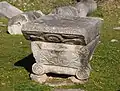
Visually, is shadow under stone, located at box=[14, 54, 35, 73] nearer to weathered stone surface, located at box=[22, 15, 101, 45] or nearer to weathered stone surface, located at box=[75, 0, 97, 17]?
weathered stone surface, located at box=[22, 15, 101, 45]

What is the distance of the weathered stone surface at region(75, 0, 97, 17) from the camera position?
50.7 ft

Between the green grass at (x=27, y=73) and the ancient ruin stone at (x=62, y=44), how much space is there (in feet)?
1.22

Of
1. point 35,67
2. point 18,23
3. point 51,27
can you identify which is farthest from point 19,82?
point 18,23

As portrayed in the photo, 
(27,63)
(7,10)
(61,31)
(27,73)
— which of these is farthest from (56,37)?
(7,10)

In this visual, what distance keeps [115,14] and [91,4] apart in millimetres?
1172

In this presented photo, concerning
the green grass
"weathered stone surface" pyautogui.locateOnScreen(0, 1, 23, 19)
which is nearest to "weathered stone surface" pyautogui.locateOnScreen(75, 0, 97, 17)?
the green grass

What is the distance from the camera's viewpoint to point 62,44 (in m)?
7.20

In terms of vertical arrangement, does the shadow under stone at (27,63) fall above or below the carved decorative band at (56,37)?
below

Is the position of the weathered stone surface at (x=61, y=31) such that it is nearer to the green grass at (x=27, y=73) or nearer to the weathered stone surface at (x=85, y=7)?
the green grass at (x=27, y=73)

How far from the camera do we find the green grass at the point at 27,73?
7449mm

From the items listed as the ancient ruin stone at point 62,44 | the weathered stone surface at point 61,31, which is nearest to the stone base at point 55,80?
the ancient ruin stone at point 62,44

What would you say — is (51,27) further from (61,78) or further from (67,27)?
(61,78)

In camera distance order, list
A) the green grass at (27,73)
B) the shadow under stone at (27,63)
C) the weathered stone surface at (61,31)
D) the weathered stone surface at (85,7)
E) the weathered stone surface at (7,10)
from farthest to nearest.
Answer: the weathered stone surface at (7,10), the weathered stone surface at (85,7), the shadow under stone at (27,63), the green grass at (27,73), the weathered stone surface at (61,31)

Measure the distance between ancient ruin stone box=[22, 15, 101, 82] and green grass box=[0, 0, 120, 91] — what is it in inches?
14.6
